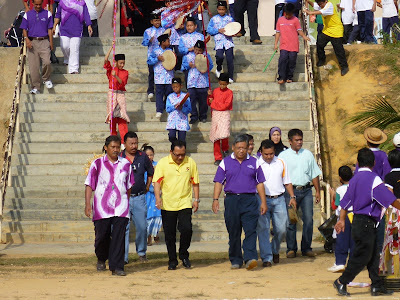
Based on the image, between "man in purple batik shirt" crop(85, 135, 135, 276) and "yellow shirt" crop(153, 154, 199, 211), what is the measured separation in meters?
0.59

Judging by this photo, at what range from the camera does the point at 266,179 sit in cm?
1249

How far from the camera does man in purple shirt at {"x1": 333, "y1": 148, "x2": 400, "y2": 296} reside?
32.1ft

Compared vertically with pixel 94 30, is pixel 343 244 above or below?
below

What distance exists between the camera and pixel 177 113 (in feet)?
53.5

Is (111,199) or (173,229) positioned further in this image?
(173,229)

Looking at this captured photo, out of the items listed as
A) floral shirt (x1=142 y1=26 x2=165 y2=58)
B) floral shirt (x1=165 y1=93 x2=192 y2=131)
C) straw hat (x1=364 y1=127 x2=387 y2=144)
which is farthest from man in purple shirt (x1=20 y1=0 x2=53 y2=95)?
straw hat (x1=364 y1=127 x2=387 y2=144)

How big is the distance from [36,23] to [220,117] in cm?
471

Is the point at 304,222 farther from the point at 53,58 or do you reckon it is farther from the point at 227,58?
the point at 53,58

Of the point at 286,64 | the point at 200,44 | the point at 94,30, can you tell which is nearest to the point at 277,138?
the point at 200,44

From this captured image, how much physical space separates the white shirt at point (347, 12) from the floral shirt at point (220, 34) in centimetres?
375

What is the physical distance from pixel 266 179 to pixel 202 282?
2.17m

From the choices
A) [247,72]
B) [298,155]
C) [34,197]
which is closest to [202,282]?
[298,155]

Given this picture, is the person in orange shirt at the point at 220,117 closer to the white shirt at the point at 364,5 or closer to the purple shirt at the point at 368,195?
the white shirt at the point at 364,5

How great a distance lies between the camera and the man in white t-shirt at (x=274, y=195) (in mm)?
12438
